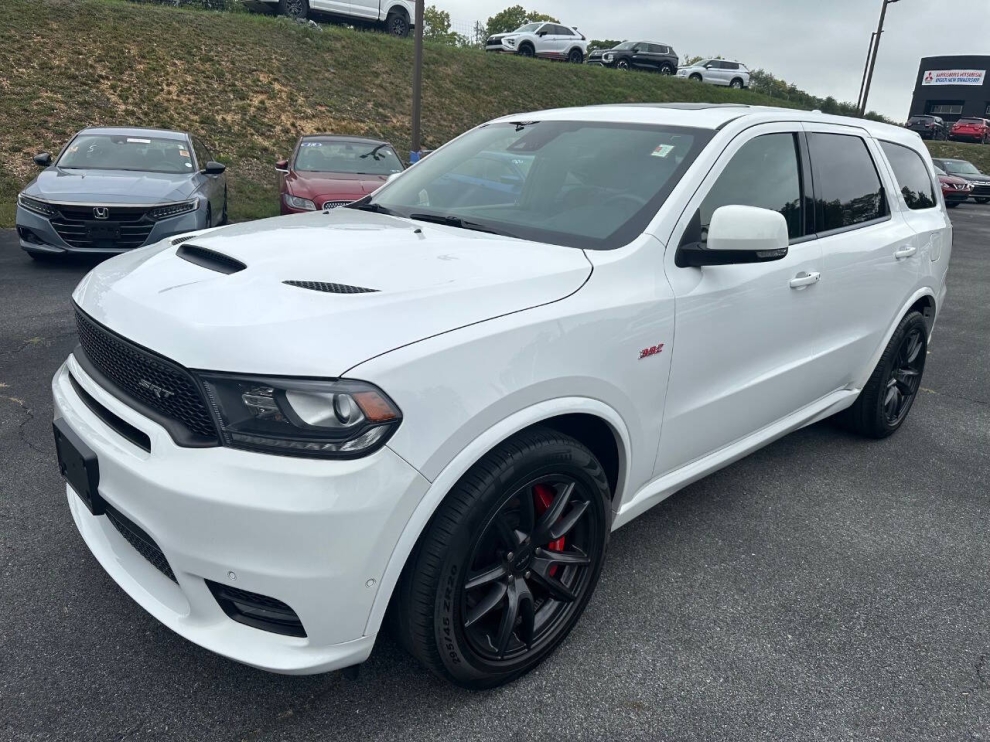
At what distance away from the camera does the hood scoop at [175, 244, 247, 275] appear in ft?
7.41

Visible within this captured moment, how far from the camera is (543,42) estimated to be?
30703mm

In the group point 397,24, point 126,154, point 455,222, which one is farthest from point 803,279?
point 397,24

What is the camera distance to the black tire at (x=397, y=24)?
2491 cm

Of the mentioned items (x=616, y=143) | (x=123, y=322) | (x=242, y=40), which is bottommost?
(x=123, y=322)

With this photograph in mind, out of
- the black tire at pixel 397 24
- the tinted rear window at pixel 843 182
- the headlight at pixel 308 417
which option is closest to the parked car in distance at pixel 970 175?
the black tire at pixel 397 24

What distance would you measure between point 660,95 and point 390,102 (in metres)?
13.5

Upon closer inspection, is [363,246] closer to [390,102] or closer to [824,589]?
[824,589]

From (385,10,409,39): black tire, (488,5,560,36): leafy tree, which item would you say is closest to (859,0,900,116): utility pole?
(385,10,409,39): black tire

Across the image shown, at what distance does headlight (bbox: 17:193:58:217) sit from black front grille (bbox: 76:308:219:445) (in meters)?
6.01

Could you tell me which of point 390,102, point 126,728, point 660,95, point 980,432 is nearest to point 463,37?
point 660,95

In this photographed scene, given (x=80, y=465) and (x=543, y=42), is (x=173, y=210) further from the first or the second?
(x=543, y=42)

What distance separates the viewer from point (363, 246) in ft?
8.05

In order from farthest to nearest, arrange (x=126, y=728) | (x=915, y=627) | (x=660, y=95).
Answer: (x=660, y=95) → (x=915, y=627) → (x=126, y=728)

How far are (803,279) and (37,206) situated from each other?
288 inches
